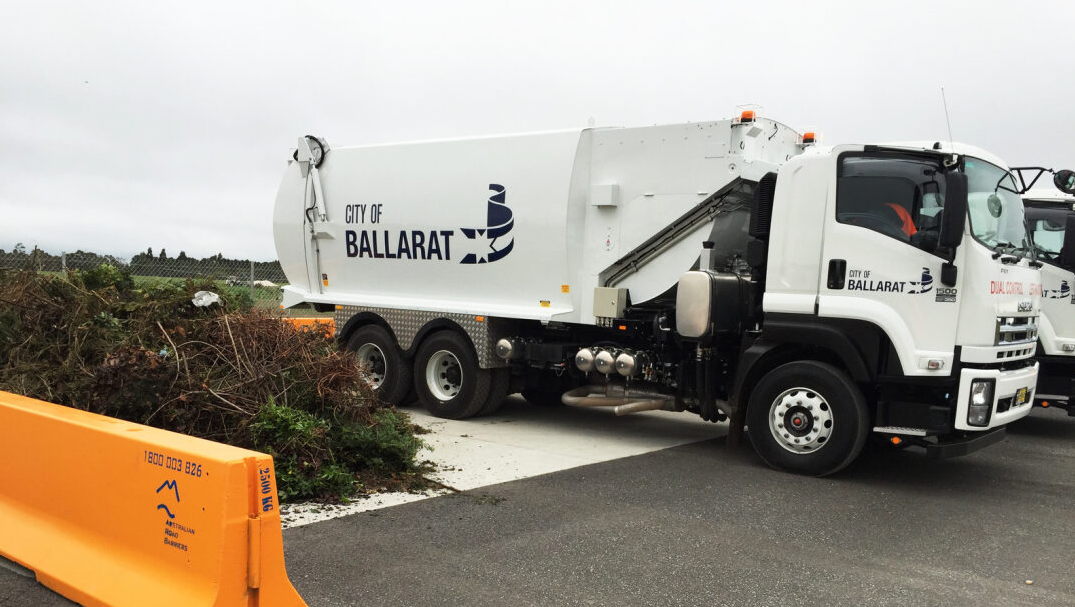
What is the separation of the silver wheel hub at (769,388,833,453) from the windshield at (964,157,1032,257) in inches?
75.3

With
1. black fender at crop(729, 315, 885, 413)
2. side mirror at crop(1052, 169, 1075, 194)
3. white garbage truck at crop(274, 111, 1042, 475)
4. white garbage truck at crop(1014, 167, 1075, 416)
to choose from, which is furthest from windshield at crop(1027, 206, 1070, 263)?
black fender at crop(729, 315, 885, 413)

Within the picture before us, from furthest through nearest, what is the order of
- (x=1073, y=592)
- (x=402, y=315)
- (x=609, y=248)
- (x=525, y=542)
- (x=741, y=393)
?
(x=402, y=315) < (x=609, y=248) < (x=741, y=393) < (x=525, y=542) < (x=1073, y=592)

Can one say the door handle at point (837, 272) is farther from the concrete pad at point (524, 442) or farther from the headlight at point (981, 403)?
the concrete pad at point (524, 442)

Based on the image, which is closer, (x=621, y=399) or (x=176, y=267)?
(x=621, y=399)

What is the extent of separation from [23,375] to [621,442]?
18.5ft

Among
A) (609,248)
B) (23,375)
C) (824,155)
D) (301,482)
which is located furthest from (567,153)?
(23,375)

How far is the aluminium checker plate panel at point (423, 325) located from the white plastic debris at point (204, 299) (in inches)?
139

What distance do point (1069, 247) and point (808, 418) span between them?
16.9 feet

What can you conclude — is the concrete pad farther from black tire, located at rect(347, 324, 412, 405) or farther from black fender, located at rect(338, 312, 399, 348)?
black fender, located at rect(338, 312, 399, 348)

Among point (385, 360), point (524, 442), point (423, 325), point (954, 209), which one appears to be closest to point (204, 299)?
point (524, 442)

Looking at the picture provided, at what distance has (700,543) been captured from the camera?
542 centimetres

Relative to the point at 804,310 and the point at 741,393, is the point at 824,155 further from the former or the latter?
the point at 741,393

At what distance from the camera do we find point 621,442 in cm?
914

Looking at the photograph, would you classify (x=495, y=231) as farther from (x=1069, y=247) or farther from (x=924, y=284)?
(x=1069, y=247)
